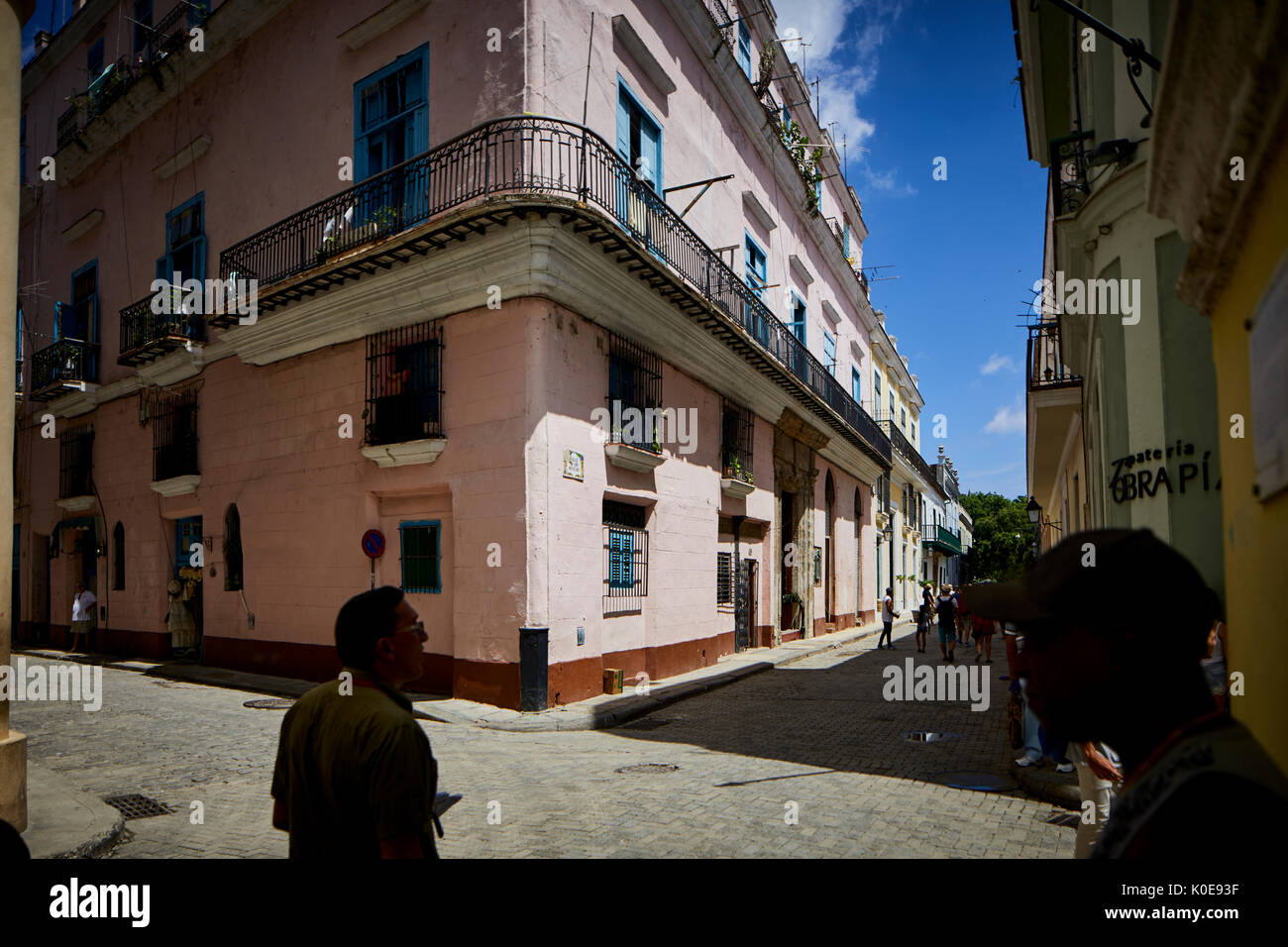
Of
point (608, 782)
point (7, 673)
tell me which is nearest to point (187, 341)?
point (7, 673)

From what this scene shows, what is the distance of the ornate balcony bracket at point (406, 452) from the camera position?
12.2 m

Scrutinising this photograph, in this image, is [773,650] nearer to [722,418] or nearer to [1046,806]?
[722,418]

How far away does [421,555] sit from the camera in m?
12.6

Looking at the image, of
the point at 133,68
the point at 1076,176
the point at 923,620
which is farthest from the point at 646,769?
the point at 133,68

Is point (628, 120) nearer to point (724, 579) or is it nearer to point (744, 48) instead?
point (744, 48)

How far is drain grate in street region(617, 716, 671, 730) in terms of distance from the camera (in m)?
10.7

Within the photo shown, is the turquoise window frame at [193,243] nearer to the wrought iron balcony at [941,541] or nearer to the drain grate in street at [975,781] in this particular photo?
the drain grate in street at [975,781]

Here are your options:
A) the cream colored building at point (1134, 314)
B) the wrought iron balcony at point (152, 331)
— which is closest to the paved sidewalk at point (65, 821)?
the cream colored building at point (1134, 314)

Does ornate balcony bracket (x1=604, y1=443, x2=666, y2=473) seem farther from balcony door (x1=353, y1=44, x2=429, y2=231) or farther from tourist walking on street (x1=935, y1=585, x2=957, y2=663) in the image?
tourist walking on street (x1=935, y1=585, x2=957, y2=663)

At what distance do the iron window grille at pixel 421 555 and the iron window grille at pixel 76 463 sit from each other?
452 inches

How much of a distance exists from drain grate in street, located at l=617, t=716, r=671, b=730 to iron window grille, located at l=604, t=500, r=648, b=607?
2339 millimetres

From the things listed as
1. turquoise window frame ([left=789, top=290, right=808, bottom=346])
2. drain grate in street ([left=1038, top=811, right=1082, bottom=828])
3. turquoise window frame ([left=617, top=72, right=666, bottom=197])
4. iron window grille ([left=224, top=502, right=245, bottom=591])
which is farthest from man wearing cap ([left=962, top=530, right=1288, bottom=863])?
turquoise window frame ([left=789, top=290, right=808, bottom=346])
